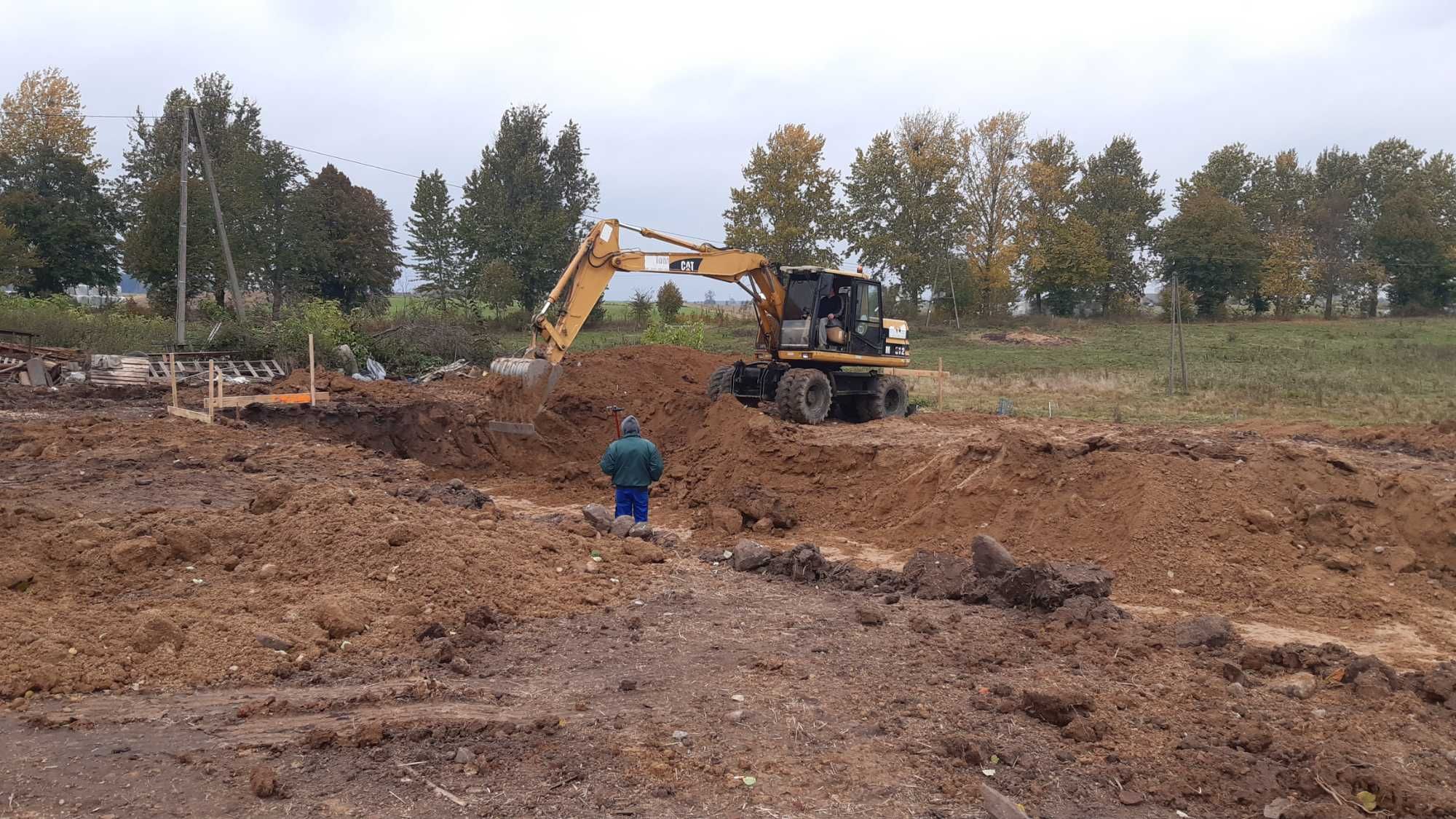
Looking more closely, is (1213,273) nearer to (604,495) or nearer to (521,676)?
(604,495)

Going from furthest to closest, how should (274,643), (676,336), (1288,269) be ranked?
(1288,269) < (676,336) < (274,643)

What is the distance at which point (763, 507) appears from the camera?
11523 mm

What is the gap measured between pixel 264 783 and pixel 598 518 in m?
5.53

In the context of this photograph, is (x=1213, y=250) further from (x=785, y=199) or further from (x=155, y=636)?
(x=155, y=636)

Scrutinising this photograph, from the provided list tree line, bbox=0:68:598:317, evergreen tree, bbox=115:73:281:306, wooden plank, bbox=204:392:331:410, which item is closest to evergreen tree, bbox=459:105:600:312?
tree line, bbox=0:68:598:317

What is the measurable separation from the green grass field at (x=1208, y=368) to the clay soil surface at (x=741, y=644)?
9.96 m

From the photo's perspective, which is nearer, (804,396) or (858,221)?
(804,396)

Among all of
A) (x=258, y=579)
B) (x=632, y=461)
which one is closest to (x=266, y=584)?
(x=258, y=579)

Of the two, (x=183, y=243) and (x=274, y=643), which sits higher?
(x=183, y=243)

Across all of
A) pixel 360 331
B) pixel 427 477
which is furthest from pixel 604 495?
pixel 360 331

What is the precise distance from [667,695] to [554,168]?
45900 mm

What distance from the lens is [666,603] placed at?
7.57 meters

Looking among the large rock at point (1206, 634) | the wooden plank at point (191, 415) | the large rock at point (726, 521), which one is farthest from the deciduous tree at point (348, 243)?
the large rock at point (1206, 634)

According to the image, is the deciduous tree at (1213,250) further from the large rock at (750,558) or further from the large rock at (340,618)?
the large rock at (340,618)
